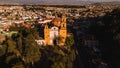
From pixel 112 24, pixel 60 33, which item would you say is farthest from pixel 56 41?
pixel 112 24

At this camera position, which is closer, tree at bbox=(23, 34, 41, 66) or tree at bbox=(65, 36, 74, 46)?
tree at bbox=(23, 34, 41, 66)

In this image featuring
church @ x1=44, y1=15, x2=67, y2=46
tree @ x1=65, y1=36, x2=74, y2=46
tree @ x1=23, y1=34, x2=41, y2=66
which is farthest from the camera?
church @ x1=44, y1=15, x2=67, y2=46

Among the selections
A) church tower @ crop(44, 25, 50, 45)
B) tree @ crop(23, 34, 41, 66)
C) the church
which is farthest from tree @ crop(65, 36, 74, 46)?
tree @ crop(23, 34, 41, 66)

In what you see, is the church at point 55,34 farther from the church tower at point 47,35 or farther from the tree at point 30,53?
the tree at point 30,53

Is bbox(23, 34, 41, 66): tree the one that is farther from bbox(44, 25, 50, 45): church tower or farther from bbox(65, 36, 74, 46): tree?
bbox(44, 25, 50, 45): church tower

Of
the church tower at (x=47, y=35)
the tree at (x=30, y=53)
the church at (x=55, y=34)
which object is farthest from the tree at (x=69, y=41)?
the tree at (x=30, y=53)

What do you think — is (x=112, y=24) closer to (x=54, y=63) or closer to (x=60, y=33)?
(x=60, y=33)

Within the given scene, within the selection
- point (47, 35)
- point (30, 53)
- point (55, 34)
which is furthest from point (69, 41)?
point (30, 53)

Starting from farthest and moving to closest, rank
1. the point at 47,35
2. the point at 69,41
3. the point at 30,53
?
the point at 47,35
the point at 69,41
the point at 30,53

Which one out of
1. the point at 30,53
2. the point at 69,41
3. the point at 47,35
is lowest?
the point at 69,41

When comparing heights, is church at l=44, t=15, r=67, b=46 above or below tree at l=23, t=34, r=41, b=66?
below

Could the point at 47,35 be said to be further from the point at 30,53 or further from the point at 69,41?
the point at 30,53

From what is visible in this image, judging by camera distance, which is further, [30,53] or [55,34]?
[55,34]
